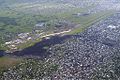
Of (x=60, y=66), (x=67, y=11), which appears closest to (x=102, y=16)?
(x=67, y=11)

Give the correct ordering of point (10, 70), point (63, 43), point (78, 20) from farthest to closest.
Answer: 1. point (78, 20)
2. point (63, 43)
3. point (10, 70)

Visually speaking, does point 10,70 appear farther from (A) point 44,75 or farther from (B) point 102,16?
(B) point 102,16

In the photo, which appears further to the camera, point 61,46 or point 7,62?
point 61,46

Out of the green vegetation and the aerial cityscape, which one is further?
the green vegetation

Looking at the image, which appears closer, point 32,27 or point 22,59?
point 22,59

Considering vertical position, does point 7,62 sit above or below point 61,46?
below

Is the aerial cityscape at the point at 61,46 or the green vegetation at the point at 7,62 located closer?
the aerial cityscape at the point at 61,46

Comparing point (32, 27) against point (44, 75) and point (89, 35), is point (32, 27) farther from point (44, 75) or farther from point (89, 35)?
point (44, 75)

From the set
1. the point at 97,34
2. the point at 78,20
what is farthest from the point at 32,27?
the point at 97,34

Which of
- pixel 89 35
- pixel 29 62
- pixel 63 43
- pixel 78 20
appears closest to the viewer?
pixel 29 62
